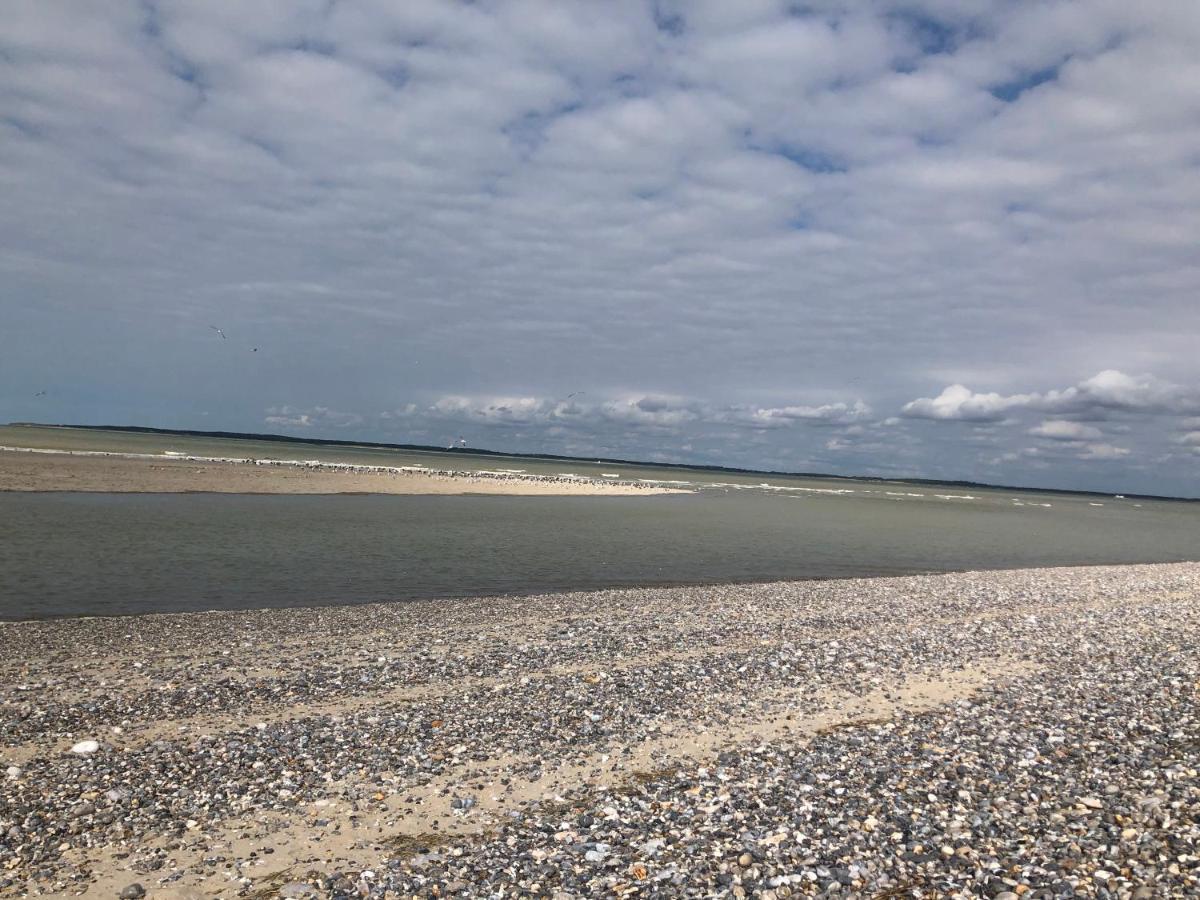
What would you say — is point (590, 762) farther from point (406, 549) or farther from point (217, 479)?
point (217, 479)

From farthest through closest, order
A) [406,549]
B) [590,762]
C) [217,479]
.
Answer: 1. [217,479]
2. [406,549]
3. [590,762]

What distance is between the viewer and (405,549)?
37.7m

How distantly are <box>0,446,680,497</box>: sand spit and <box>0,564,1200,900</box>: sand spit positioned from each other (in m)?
47.8

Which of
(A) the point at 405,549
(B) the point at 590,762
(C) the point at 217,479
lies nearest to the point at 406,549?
(A) the point at 405,549

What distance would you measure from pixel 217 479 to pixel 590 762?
7214cm

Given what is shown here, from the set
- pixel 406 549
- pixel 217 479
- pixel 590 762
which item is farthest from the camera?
pixel 217 479

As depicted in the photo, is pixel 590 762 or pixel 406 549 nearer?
pixel 590 762

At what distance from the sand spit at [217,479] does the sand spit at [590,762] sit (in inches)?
1882

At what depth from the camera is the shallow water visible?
26.2 m

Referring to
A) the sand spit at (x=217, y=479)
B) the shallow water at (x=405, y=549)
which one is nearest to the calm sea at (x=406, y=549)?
the shallow water at (x=405, y=549)

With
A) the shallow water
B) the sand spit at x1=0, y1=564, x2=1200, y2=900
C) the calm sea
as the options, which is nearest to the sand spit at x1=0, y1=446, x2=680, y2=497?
the shallow water

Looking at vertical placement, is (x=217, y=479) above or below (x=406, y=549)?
above

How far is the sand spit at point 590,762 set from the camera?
8.09 metres

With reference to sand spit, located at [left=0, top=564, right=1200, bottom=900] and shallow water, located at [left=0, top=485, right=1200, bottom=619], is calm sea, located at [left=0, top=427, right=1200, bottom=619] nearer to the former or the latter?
shallow water, located at [left=0, top=485, right=1200, bottom=619]
